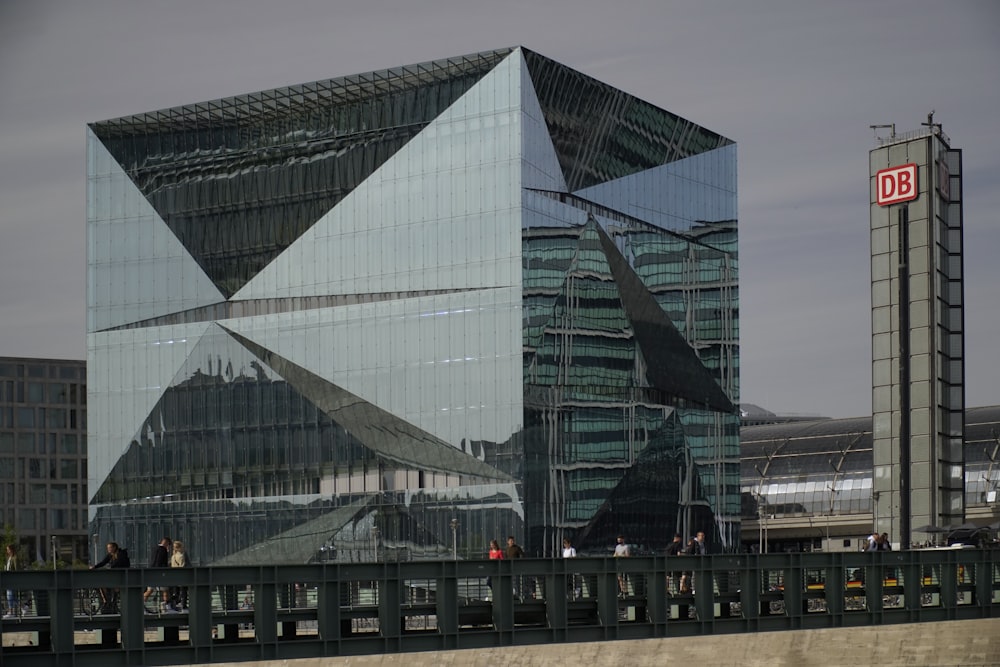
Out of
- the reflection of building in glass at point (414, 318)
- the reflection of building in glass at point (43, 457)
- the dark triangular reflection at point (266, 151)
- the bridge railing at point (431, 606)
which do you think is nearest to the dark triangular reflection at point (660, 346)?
the reflection of building in glass at point (414, 318)

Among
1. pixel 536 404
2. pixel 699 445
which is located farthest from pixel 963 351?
pixel 536 404

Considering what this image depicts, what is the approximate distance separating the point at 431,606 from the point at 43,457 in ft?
439

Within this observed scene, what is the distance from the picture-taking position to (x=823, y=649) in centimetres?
5944

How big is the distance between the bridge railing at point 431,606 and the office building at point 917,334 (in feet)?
133

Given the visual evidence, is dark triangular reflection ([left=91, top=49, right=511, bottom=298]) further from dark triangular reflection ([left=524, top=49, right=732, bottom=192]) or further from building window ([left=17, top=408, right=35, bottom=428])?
building window ([left=17, top=408, right=35, bottom=428])

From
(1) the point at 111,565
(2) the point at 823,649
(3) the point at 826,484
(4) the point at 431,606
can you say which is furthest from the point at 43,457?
(1) the point at 111,565

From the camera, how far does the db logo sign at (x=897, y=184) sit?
103 metres

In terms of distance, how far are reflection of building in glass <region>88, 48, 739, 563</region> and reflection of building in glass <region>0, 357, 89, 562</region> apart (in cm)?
7403

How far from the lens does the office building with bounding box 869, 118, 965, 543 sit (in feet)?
336

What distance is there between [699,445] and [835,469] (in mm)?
34385

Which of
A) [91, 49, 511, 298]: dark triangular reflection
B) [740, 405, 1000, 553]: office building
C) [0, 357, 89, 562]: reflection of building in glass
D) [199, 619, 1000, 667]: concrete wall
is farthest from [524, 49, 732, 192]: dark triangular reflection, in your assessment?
[0, 357, 89, 562]: reflection of building in glass

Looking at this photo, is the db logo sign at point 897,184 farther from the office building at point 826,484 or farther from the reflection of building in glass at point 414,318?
the office building at point 826,484

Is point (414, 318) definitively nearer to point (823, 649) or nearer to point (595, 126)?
point (595, 126)

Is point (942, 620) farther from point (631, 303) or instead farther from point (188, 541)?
point (188, 541)
